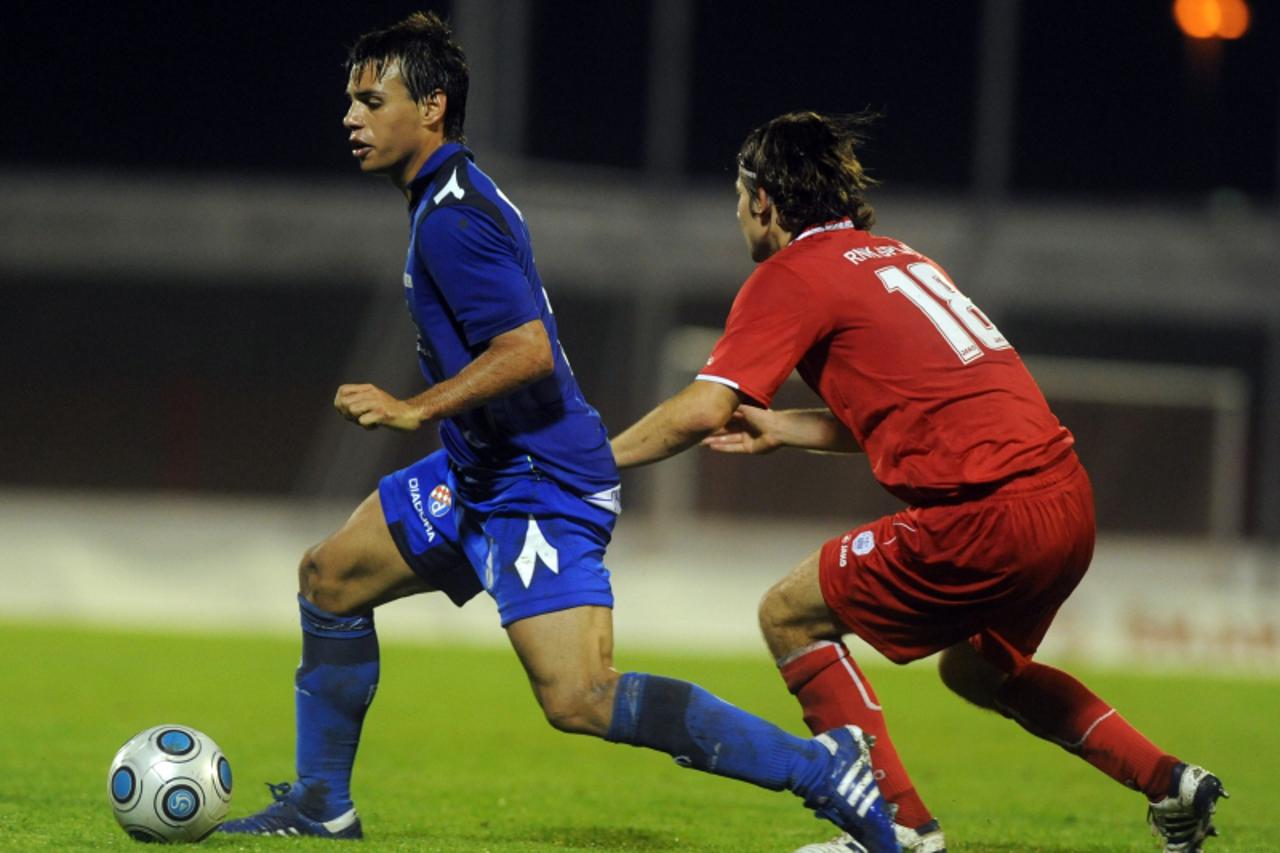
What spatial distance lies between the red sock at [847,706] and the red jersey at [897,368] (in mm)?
455

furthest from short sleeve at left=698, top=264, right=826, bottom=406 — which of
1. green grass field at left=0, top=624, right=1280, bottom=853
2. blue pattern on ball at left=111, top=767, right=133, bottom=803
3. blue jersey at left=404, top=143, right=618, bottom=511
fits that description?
blue pattern on ball at left=111, top=767, right=133, bottom=803

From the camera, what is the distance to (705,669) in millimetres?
10633

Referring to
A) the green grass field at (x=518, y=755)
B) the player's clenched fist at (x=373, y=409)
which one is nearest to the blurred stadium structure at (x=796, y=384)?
the green grass field at (x=518, y=755)

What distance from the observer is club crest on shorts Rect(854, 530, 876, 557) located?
4.19 m

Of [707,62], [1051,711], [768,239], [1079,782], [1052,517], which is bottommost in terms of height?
[1079,782]

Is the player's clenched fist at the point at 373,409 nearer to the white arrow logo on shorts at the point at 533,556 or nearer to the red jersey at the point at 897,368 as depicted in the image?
the white arrow logo on shorts at the point at 533,556

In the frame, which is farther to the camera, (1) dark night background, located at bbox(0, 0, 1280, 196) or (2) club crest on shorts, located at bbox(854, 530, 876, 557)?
(1) dark night background, located at bbox(0, 0, 1280, 196)

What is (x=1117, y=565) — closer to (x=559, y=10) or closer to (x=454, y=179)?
(x=559, y=10)

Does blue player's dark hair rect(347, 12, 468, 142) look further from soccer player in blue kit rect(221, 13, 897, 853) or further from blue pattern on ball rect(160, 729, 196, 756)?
blue pattern on ball rect(160, 729, 196, 756)

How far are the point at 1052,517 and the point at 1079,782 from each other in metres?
2.93

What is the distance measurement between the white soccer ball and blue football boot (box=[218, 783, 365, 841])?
0.19 m

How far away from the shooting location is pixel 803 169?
14.2ft

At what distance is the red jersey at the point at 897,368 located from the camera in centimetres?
412

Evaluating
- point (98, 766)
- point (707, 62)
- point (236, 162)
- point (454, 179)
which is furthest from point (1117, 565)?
point (236, 162)
